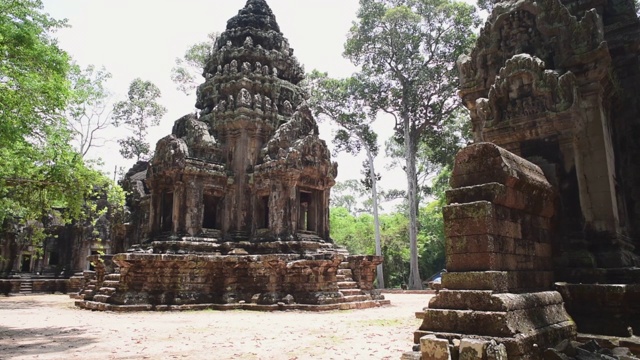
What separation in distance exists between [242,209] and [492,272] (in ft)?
46.5

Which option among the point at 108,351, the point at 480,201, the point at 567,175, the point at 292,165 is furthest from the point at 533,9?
the point at 292,165

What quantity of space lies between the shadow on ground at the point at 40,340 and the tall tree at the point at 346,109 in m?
23.0

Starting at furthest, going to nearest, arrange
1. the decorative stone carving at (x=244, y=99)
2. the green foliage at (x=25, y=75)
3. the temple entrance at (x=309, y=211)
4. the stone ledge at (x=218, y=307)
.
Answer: the temple entrance at (x=309, y=211), the decorative stone carving at (x=244, y=99), the stone ledge at (x=218, y=307), the green foliage at (x=25, y=75)

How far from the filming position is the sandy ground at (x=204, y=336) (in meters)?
6.61

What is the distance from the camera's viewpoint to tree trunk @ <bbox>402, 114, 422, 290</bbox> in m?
27.4

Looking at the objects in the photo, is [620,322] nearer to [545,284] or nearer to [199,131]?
[545,284]

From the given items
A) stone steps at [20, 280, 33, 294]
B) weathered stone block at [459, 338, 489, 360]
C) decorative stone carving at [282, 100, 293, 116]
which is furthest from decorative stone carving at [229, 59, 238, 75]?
stone steps at [20, 280, 33, 294]

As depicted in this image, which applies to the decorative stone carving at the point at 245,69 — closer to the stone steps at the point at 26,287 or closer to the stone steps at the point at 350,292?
the stone steps at the point at 350,292

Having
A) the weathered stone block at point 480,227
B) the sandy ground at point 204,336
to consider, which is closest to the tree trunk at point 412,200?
the sandy ground at point 204,336

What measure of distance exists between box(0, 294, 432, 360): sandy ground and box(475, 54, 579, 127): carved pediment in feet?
12.7

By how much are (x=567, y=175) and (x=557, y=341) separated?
101 inches

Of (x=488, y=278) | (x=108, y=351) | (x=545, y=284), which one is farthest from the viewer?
(x=108, y=351)

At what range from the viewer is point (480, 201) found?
4457mm

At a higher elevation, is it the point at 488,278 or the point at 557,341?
the point at 488,278
